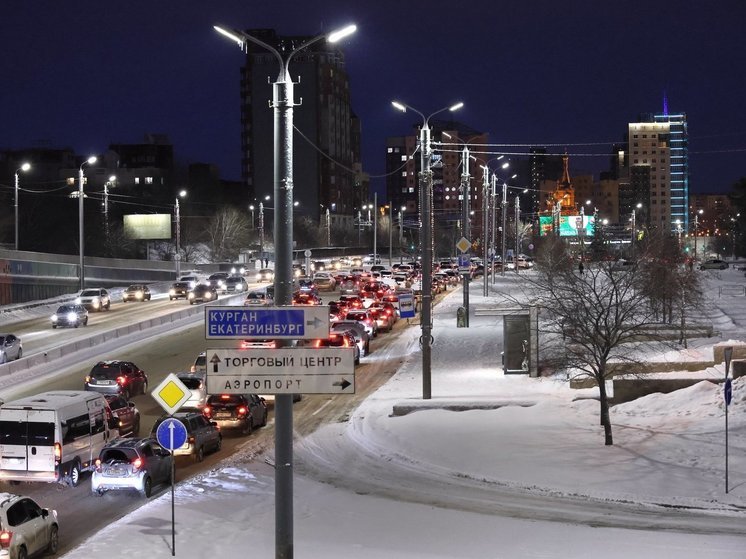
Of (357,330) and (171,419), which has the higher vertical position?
(171,419)

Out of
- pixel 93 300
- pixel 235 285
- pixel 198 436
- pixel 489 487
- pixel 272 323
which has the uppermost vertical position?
pixel 272 323

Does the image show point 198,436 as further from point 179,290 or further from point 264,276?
point 264,276

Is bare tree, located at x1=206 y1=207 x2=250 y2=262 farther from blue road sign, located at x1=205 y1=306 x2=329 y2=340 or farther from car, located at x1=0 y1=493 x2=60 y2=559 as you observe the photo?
blue road sign, located at x1=205 y1=306 x2=329 y2=340

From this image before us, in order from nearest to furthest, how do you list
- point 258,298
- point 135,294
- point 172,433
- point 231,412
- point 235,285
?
point 172,433, point 231,412, point 258,298, point 135,294, point 235,285

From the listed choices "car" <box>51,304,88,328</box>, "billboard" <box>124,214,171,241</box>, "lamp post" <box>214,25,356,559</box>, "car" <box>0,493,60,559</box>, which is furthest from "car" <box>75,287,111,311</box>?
"lamp post" <box>214,25,356,559</box>

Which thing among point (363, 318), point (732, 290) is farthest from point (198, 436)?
point (732, 290)

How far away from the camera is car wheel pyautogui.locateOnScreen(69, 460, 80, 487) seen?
19.9 m

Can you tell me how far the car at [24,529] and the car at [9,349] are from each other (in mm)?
24748

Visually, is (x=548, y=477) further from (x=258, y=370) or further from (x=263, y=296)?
(x=263, y=296)

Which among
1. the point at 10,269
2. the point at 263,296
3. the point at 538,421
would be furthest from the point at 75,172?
the point at 538,421

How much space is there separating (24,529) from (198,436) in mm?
8737

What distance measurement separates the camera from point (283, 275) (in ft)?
35.2

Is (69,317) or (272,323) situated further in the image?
(69,317)

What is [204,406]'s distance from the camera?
26.3 meters
